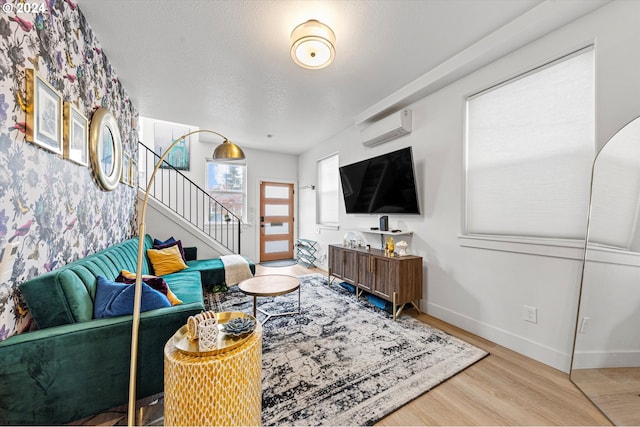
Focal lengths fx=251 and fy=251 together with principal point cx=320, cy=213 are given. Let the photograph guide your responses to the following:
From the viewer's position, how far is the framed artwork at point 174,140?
5.11m

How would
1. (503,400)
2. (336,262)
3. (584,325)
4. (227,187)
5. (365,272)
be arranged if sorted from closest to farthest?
(503,400)
(584,325)
(365,272)
(336,262)
(227,187)

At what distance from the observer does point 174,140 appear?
16.9ft

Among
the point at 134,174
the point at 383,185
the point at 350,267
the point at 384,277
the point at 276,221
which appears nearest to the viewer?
the point at 384,277

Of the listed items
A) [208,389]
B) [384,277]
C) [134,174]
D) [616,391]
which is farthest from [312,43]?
[134,174]

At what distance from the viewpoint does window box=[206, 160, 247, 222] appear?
5.40 meters

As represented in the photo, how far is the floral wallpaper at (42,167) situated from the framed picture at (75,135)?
0.06 m

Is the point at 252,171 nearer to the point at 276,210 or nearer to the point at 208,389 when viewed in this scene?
the point at 276,210

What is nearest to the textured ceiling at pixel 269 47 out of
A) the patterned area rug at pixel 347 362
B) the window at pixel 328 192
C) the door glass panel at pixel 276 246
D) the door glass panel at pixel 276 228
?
the window at pixel 328 192

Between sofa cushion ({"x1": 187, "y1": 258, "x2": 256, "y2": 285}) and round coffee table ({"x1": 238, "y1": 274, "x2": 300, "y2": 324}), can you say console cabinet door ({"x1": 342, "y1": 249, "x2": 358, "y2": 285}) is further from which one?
sofa cushion ({"x1": 187, "y1": 258, "x2": 256, "y2": 285})

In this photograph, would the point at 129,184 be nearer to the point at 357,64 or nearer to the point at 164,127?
the point at 164,127

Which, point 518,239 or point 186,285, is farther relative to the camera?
point 186,285

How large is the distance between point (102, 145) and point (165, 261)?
1.48 m

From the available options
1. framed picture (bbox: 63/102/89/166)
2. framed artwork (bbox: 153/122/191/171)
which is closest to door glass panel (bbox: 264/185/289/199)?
framed artwork (bbox: 153/122/191/171)

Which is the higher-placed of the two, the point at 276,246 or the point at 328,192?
the point at 328,192
